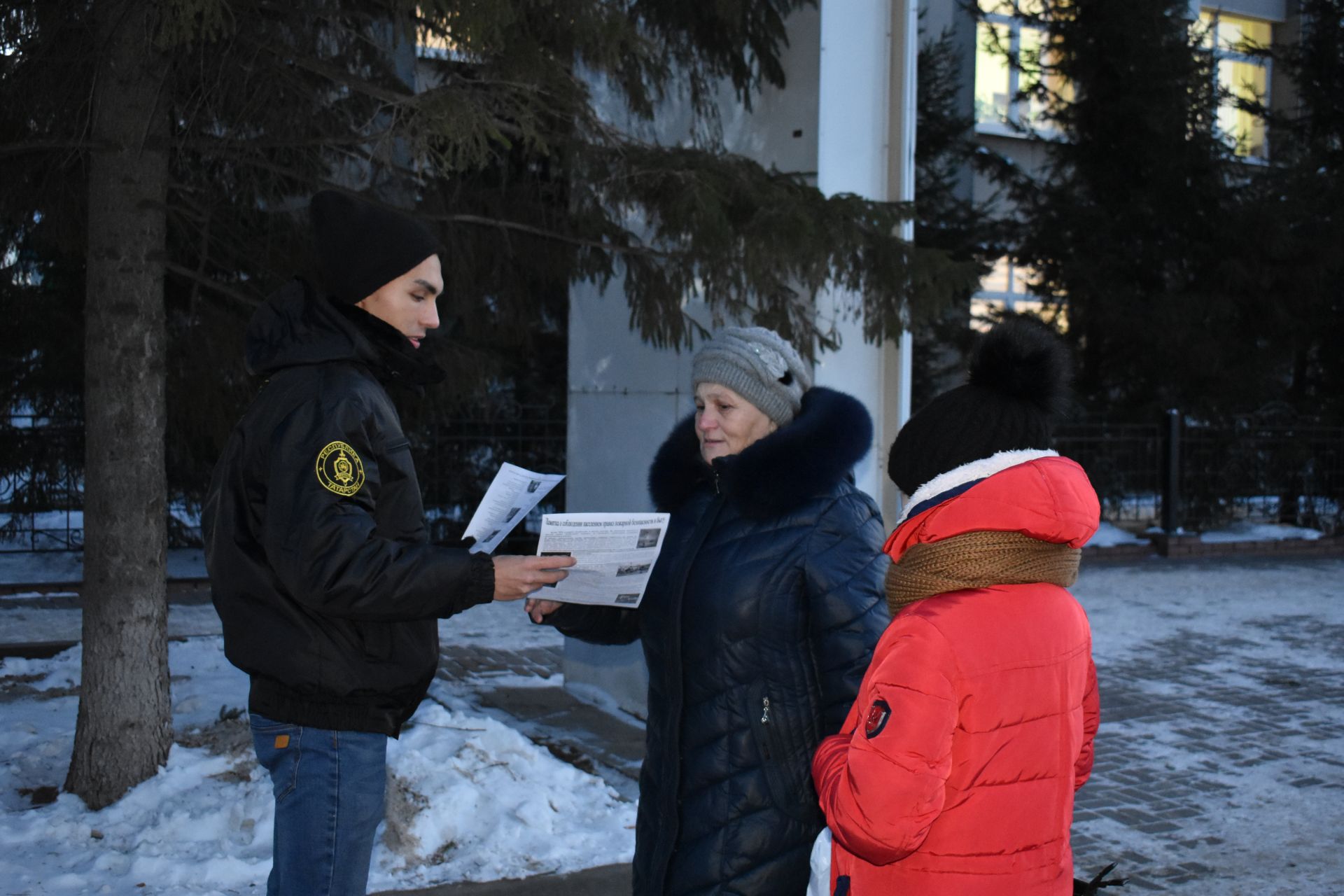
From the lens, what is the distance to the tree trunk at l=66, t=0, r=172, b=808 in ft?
14.9

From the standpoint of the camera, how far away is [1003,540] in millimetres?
1861

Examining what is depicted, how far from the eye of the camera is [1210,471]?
1469 centimetres

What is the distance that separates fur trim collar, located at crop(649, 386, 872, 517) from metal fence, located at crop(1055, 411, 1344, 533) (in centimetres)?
1181

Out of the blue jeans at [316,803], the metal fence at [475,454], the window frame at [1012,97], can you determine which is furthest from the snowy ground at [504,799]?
the window frame at [1012,97]

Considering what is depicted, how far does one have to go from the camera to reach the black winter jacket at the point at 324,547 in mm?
2246

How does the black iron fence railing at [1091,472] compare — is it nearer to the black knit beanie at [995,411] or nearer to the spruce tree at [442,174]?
the spruce tree at [442,174]

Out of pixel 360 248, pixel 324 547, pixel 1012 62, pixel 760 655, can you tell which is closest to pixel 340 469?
pixel 324 547

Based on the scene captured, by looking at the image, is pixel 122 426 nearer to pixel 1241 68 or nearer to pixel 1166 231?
pixel 1166 231

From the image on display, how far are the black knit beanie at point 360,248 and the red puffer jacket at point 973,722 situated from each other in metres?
1.23

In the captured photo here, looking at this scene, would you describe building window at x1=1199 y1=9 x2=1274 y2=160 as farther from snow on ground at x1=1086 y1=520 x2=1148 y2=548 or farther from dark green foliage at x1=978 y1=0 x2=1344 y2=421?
snow on ground at x1=1086 y1=520 x2=1148 y2=548

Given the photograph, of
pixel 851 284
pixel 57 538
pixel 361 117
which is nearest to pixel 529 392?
pixel 57 538

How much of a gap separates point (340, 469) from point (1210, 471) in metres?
14.3

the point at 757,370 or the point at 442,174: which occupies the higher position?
the point at 442,174

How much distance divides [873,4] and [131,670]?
14.5 ft
